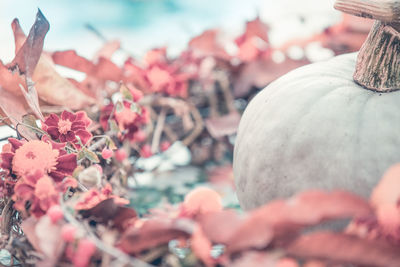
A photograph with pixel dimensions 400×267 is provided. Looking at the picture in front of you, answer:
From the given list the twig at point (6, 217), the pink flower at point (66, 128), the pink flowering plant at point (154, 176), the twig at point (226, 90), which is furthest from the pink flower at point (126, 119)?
the twig at point (226, 90)

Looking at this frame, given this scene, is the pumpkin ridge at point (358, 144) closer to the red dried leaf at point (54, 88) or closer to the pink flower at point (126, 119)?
the pink flower at point (126, 119)

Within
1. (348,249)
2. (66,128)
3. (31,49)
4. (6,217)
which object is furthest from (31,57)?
(348,249)

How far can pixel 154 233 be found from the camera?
1.20ft

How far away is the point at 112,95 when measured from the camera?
2.97 feet

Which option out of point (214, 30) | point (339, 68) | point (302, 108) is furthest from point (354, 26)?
point (302, 108)

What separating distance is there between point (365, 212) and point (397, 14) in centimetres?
26

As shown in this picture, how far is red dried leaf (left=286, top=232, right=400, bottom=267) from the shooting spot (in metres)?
0.31

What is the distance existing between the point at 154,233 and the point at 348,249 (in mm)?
149

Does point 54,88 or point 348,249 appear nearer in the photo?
point 348,249

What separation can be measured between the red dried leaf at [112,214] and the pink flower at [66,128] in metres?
0.15

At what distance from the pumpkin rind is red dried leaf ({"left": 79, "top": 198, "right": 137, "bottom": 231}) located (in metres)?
0.18

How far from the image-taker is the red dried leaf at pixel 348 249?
0.31 meters

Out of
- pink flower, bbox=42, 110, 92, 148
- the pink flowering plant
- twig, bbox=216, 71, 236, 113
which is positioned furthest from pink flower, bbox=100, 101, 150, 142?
twig, bbox=216, 71, 236, 113

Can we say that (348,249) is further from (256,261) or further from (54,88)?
(54,88)
